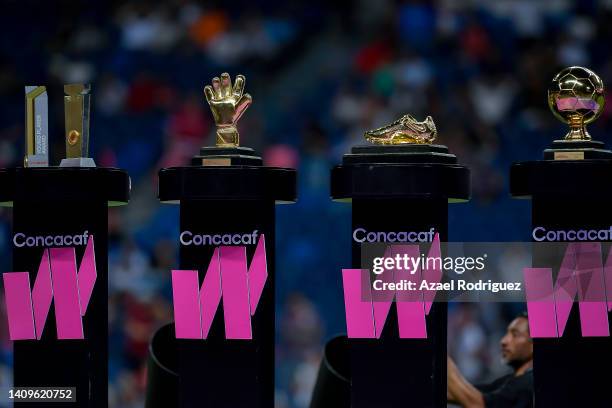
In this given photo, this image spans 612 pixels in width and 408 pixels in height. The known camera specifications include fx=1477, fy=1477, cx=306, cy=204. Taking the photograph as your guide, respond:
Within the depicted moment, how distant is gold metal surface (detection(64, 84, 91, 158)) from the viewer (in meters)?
5.80

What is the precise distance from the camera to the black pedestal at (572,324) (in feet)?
17.8

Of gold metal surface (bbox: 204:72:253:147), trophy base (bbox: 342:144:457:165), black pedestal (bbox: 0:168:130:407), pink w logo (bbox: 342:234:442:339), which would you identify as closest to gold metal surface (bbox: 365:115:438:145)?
trophy base (bbox: 342:144:457:165)

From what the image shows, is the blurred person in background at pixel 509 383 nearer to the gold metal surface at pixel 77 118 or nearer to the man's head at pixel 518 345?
the man's head at pixel 518 345

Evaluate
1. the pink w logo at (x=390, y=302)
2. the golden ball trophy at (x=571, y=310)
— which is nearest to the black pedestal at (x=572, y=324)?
the golden ball trophy at (x=571, y=310)

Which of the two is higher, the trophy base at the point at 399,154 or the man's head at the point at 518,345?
the trophy base at the point at 399,154

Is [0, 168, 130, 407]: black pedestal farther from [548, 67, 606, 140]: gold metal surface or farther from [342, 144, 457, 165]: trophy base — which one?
[548, 67, 606, 140]: gold metal surface

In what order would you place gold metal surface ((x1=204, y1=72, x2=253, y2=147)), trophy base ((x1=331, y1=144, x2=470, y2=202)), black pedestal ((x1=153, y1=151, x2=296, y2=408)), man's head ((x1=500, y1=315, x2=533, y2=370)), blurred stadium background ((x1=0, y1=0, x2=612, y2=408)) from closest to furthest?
1. trophy base ((x1=331, y1=144, x2=470, y2=202))
2. black pedestal ((x1=153, y1=151, x2=296, y2=408))
3. gold metal surface ((x1=204, y1=72, x2=253, y2=147))
4. man's head ((x1=500, y1=315, x2=533, y2=370))
5. blurred stadium background ((x1=0, y1=0, x2=612, y2=408))

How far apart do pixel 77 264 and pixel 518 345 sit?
6.01ft

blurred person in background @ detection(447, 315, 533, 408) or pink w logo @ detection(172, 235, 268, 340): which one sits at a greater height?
pink w logo @ detection(172, 235, 268, 340)

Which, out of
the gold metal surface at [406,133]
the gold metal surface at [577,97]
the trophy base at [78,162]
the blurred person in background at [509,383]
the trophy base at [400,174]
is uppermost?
the gold metal surface at [577,97]

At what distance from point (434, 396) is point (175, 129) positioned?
6486mm

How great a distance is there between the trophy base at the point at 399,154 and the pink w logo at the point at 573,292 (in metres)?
0.55

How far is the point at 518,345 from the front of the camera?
20.0 ft

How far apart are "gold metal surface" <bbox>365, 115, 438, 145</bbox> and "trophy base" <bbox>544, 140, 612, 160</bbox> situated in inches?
17.9
